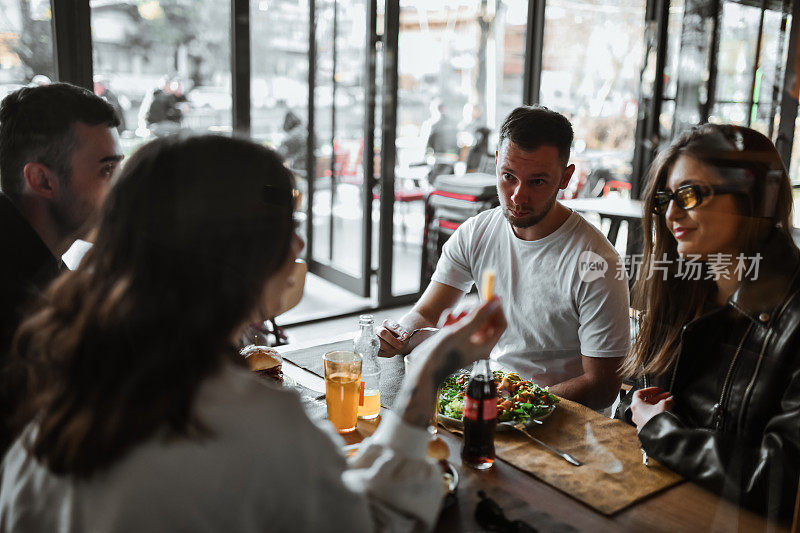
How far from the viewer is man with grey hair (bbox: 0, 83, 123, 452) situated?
142 cm

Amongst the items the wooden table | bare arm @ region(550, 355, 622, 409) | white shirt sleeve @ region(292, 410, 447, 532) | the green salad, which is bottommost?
bare arm @ region(550, 355, 622, 409)

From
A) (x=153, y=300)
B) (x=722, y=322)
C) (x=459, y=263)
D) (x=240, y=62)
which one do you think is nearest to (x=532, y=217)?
(x=459, y=263)

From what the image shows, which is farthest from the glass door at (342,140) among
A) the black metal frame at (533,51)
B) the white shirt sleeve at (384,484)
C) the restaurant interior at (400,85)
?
the white shirt sleeve at (384,484)

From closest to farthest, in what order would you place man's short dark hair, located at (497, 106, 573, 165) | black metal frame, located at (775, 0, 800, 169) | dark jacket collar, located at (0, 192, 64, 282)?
1. dark jacket collar, located at (0, 192, 64, 282)
2. man's short dark hair, located at (497, 106, 573, 165)
3. black metal frame, located at (775, 0, 800, 169)

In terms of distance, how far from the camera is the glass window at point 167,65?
10.4 feet

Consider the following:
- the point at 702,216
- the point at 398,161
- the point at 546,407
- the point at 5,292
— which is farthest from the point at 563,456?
the point at 398,161

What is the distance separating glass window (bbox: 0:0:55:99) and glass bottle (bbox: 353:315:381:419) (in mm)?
2250

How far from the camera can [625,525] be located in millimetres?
970

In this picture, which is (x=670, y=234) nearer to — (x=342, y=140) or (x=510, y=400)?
(x=510, y=400)

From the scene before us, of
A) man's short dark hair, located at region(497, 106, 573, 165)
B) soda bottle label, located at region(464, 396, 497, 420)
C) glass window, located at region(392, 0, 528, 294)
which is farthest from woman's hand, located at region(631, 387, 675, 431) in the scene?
glass window, located at region(392, 0, 528, 294)

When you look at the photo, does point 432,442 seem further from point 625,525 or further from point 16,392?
A: point 16,392

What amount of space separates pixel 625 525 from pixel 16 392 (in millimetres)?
919

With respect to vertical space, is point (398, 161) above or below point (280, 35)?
below

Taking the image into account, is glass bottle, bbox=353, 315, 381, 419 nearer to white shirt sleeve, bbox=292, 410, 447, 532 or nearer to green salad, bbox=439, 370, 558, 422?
green salad, bbox=439, 370, 558, 422
